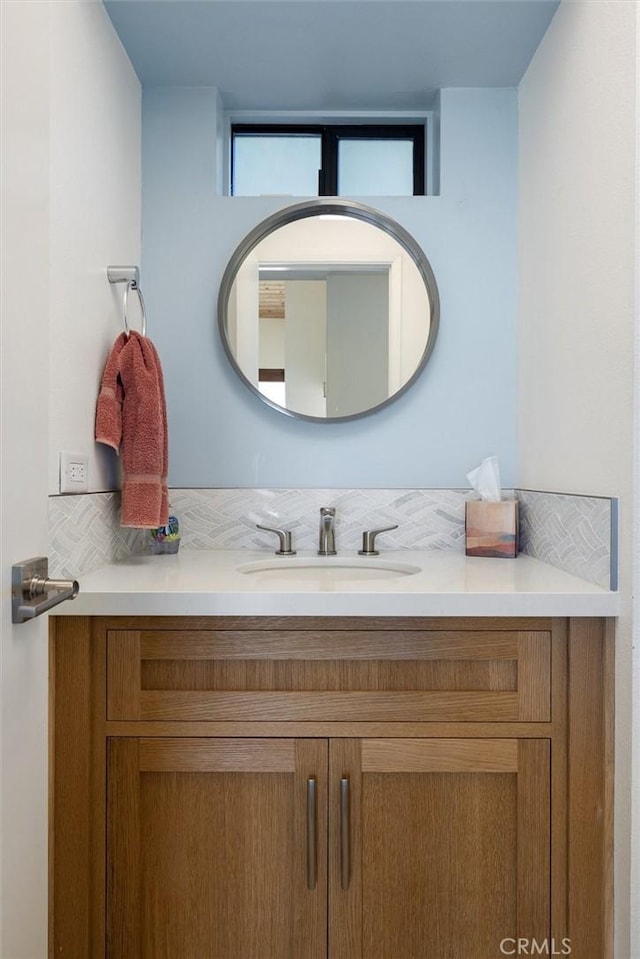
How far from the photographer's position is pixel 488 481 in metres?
1.72

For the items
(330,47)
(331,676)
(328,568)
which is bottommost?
(331,676)

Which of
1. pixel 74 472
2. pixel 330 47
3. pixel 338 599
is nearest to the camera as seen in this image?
pixel 338 599

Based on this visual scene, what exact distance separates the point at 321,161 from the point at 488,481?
1.01 meters

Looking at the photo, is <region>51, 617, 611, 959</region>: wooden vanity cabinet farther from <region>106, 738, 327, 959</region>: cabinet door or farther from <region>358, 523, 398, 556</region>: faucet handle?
<region>358, 523, 398, 556</region>: faucet handle

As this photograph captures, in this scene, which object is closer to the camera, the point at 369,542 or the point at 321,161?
the point at 369,542

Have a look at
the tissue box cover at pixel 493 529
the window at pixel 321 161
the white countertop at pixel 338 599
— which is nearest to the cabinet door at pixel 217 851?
the white countertop at pixel 338 599

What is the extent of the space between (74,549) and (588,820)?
41.1 inches

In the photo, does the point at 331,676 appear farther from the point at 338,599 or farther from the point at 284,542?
the point at 284,542

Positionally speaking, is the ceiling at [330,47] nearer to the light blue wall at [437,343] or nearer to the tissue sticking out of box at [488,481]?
the light blue wall at [437,343]

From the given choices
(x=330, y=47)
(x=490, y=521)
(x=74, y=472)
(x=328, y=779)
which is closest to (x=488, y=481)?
(x=490, y=521)

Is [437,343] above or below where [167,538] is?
above

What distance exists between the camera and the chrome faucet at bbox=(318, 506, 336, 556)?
5.69ft

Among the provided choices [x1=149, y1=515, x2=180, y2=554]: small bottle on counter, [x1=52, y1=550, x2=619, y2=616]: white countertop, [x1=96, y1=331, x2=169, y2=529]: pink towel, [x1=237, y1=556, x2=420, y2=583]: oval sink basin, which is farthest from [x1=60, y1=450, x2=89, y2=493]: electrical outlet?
[x1=237, y1=556, x2=420, y2=583]: oval sink basin

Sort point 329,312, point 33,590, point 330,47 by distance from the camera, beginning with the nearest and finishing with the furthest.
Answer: point 33,590
point 330,47
point 329,312
